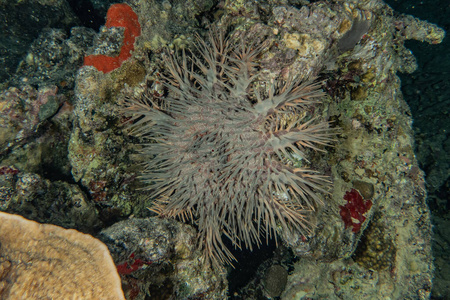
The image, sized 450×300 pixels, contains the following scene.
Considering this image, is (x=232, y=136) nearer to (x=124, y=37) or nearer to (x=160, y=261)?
(x=160, y=261)

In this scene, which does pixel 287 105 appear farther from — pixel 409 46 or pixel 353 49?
pixel 409 46

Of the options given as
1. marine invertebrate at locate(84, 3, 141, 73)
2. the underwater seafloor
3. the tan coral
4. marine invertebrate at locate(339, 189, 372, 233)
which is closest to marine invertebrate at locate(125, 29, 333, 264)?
the underwater seafloor

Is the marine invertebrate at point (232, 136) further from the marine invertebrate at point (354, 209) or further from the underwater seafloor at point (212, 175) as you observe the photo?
the marine invertebrate at point (354, 209)

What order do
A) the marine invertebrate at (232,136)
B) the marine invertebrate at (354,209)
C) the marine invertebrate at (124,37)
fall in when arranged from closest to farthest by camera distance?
the marine invertebrate at (232,136) < the marine invertebrate at (124,37) < the marine invertebrate at (354,209)

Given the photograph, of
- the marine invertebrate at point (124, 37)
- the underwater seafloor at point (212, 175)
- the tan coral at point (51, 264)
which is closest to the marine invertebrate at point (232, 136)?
the underwater seafloor at point (212, 175)

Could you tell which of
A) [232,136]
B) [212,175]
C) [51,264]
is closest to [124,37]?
[232,136]

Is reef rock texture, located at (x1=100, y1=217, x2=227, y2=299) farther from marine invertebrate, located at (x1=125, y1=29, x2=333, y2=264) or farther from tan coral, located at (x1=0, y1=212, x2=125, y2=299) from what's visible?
tan coral, located at (x1=0, y1=212, x2=125, y2=299)
